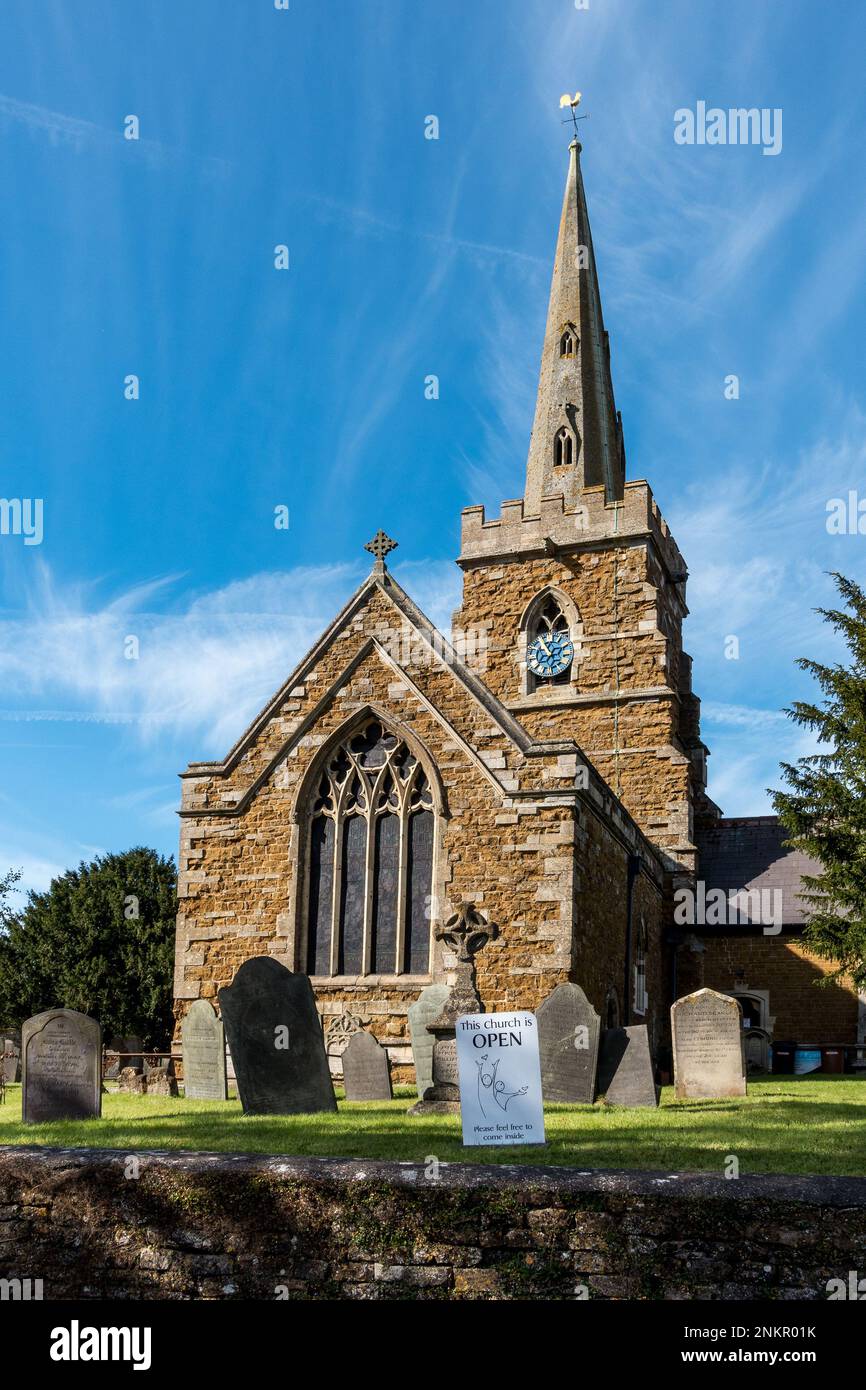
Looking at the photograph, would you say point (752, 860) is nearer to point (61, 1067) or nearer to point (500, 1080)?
point (61, 1067)

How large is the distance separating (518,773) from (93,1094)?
784 centimetres

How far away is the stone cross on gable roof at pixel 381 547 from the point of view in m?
19.4

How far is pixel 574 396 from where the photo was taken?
Result: 3122 centimetres

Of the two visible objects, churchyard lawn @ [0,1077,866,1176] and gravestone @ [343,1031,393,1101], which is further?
gravestone @ [343,1031,393,1101]

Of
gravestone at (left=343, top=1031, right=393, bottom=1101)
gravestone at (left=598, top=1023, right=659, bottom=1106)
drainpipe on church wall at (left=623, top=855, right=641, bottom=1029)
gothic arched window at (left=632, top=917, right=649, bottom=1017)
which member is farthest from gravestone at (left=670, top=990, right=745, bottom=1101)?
gothic arched window at (left=632, top=917, right=649, bottom=1017)

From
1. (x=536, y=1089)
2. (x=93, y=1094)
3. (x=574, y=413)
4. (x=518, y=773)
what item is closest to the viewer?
(x=536, y=1089)

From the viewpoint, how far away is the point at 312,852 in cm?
1842

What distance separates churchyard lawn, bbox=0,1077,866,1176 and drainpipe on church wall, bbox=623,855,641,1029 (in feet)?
21.0

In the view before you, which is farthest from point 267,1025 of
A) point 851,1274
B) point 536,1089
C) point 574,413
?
point 574,413

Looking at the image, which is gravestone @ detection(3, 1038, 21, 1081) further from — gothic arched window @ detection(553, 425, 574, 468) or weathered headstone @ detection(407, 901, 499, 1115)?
gothic arched window @ detection(553, 425, 574, 468)

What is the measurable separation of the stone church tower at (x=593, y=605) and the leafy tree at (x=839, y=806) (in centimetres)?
402

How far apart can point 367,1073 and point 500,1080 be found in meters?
5.04

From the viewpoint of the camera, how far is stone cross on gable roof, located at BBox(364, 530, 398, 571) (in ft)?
63.7
